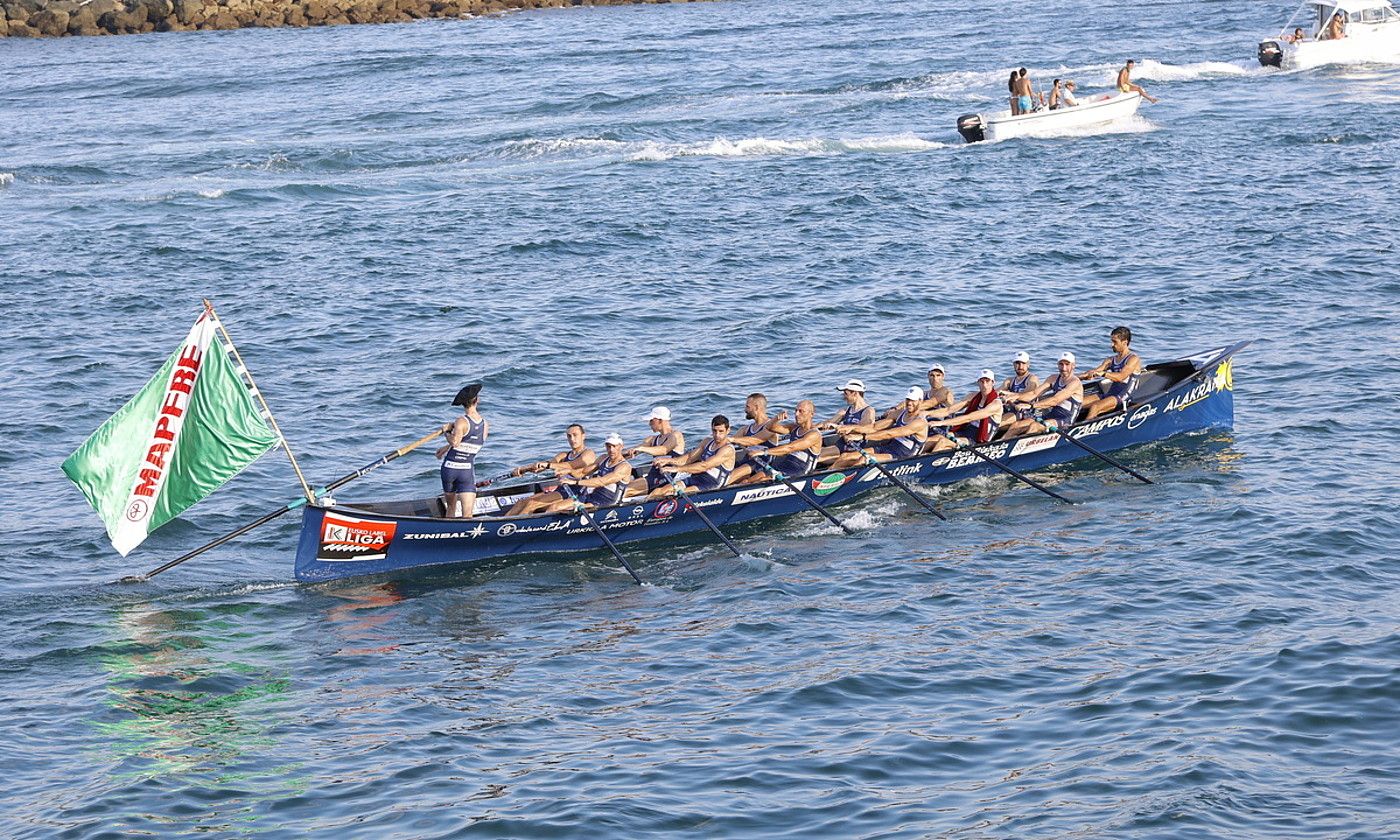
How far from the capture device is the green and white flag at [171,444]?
19.0m

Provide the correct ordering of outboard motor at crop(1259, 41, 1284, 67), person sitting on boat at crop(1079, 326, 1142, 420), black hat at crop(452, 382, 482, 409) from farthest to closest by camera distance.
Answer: outboard motor at crop(1259, 41, 1284, 67), person sitting on boat at crop(1079, 326, 1142, 420), black hat at crop(452, 382, 482, 409)

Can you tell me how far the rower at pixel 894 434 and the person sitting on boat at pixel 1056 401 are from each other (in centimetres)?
150

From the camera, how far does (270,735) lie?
54.6 ft

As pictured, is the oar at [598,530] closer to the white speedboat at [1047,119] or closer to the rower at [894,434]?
the rower at [894,434]

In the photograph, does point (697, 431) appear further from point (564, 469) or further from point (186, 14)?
point (186, 14)

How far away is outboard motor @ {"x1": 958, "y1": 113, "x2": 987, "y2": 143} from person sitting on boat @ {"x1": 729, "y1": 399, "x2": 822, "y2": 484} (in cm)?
2417

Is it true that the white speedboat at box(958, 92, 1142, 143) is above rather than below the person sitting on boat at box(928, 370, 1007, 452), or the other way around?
above

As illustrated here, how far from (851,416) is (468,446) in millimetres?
5697

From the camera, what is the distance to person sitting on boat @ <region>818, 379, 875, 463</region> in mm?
22891

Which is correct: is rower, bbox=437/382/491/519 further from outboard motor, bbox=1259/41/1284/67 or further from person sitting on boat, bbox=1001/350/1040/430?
outboard motor, bbox=1259/41/1284/67

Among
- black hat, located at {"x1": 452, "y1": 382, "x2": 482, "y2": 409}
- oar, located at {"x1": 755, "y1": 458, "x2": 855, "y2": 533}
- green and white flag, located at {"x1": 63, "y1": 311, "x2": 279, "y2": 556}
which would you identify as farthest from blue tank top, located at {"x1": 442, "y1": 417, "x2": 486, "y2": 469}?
oar, located at {"x1": 755, "y1": 458, "x2": 855, "y2": 533}

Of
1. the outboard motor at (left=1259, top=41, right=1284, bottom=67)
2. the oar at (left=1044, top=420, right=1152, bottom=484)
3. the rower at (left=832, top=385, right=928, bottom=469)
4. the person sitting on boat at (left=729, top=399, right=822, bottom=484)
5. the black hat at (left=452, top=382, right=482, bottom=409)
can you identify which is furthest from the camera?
the outboard motor at (left=1259, top=41, right=1284, bottom=67)

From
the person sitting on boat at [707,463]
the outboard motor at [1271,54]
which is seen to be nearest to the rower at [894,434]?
the person sitting on boat at [707,463]

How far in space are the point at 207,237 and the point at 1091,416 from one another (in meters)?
23.9
